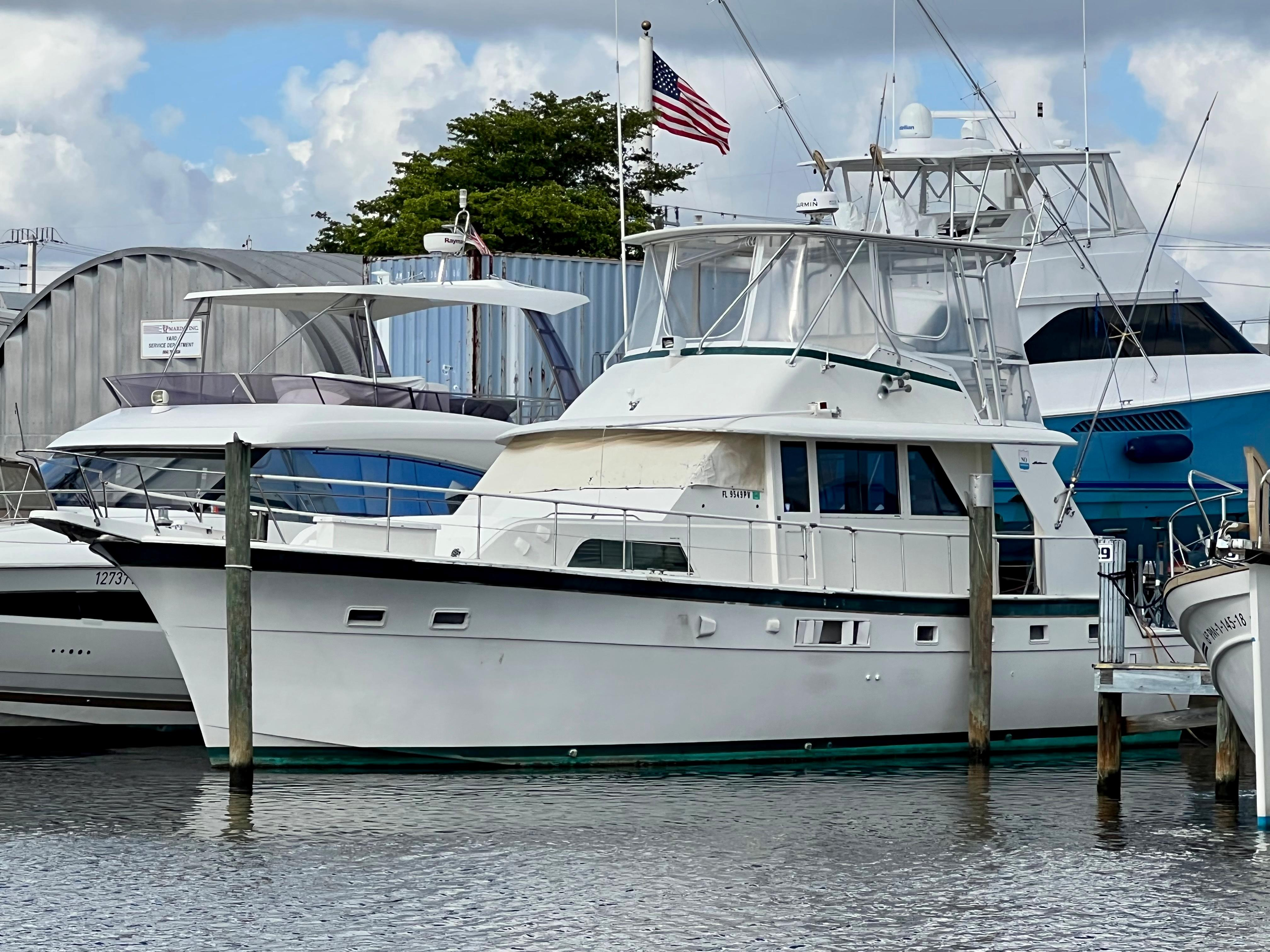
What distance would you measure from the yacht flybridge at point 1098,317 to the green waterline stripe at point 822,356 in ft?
11.9

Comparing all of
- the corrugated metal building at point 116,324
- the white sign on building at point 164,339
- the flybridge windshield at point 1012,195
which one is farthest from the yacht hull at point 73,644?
the flybridge windshield at point 1012,195

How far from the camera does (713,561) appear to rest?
15.1 m

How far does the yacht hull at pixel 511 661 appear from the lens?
13.9m

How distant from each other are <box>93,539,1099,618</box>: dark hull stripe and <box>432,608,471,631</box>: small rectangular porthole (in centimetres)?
26

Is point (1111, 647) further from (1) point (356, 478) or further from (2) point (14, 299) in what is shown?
(2) point (14, 299)

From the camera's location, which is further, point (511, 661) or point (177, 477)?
point (177, 477)

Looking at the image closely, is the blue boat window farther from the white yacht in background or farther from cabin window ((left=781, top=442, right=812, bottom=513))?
cabin window ((left=781, top=442, right=812, bottom=513))

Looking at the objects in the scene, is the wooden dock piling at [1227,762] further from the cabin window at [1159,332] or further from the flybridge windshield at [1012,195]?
the flybridge windshield at [1012,195]

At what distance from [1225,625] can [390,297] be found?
1031 cm

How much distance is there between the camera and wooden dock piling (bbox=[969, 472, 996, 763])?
51.4 feet

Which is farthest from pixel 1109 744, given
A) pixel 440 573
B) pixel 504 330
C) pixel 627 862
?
pixel 504 330

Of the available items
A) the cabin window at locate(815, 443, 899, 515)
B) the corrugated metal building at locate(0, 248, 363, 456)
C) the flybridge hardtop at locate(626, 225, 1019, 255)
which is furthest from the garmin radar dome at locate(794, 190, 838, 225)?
the corrugated metal building at locate(0, 248, 363, 456)

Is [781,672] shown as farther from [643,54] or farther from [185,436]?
[643,54]

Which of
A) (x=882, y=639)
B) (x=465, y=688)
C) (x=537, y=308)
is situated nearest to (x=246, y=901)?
(x=465, y=688)
